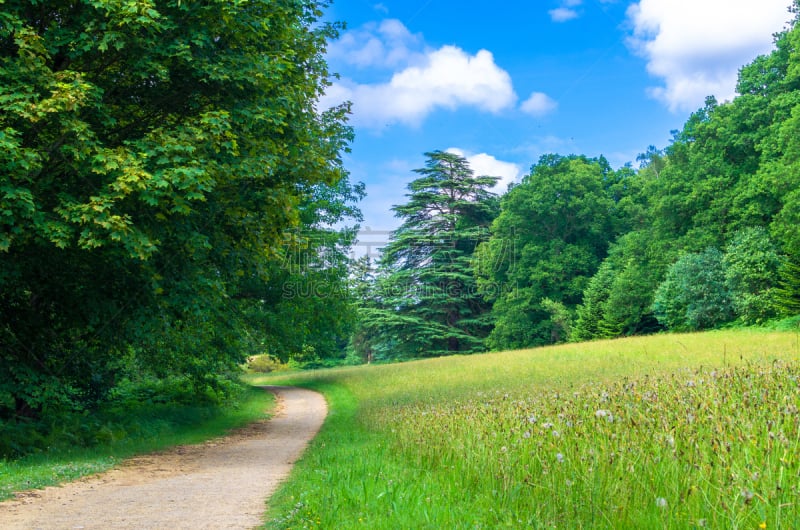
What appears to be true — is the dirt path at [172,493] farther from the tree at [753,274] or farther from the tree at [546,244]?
the tree at [546,244]

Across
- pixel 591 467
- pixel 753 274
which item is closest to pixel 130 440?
pixel 591 467

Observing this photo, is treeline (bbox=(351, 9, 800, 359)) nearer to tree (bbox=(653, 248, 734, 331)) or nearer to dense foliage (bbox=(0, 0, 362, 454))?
tree (bbox=(653, 248, 734, 331))

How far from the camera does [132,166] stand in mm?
9625

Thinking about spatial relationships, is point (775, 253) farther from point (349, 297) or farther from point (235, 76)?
point (235, 76)

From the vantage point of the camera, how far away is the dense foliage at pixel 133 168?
9578mm

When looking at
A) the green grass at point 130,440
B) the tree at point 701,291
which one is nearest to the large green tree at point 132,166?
the green grass at point 130,440

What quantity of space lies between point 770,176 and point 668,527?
3493cm

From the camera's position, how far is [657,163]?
2437 inches

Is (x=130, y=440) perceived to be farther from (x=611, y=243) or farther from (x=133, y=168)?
(x=611, y=243)

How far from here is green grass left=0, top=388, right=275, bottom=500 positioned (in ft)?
31.9

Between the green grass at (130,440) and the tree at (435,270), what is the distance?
35734 mm

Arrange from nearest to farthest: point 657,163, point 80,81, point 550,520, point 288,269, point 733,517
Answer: point 733,517 → point 550,520 → point 80,81 → point 288,269 → point 657,163

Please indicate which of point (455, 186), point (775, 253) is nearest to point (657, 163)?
point (455, 186)

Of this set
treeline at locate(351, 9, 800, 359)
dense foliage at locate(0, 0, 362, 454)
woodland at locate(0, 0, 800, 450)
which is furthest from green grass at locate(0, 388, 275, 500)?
treeline at locate(351, 9, 800, 359)
